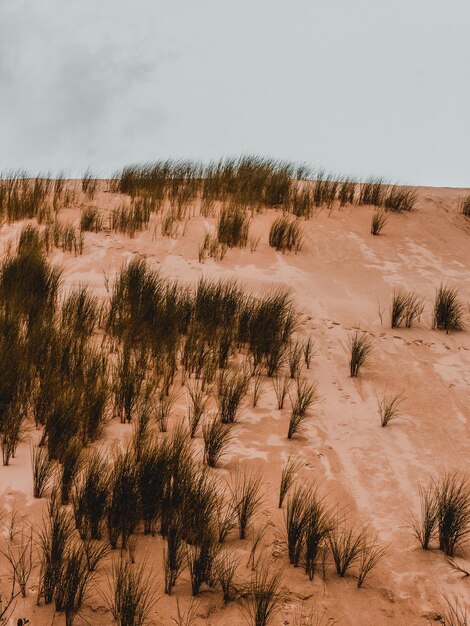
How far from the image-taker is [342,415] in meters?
3.89

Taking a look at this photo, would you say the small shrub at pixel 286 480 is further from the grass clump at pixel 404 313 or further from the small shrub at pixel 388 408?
the grass clump at pixel 404 313

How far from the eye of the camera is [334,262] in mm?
7375

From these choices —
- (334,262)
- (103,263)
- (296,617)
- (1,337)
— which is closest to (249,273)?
(334,262)

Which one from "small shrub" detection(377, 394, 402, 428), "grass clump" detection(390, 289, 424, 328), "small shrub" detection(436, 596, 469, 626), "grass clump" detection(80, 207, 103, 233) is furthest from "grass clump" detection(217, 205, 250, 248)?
"small shrub" detection(436, 596, 469, 626)

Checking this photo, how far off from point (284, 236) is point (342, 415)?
13.3 feet

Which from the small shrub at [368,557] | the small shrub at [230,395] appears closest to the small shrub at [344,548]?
the small shrub at [368,557]

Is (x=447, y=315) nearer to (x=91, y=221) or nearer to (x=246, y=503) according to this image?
(x=246, y=503)

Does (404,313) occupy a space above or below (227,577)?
above

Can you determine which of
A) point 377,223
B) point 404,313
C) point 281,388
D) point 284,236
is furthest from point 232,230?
point 281,388

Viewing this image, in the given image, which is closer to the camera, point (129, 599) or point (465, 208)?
point (129, 599)

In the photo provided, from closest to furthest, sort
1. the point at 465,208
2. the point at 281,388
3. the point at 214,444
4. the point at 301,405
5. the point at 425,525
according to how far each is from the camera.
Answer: the point at 425,525 → the point at 214,444 → the point at 301,405 → the point at 281,388 → the point at 465,208

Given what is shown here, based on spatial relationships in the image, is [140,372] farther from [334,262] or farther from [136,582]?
[334,262]

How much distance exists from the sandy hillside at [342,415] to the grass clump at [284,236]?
0.15 meters

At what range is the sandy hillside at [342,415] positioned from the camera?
87.4 inches
